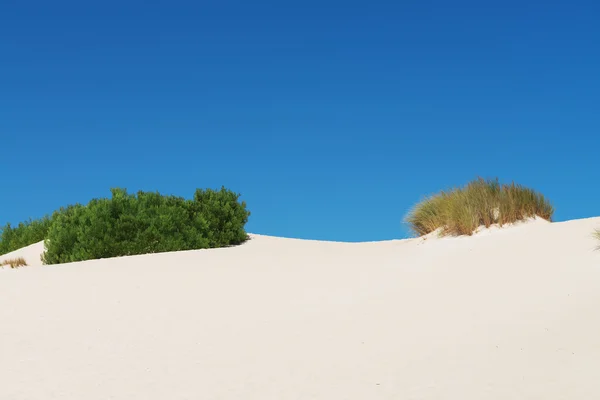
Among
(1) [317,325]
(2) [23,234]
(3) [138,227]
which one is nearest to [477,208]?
(1) [317,325]

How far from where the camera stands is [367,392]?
5156 millimetres

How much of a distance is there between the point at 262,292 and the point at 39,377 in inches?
144

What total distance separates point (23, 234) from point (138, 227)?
8.52 meters

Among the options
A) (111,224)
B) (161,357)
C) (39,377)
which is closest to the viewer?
(39,377)

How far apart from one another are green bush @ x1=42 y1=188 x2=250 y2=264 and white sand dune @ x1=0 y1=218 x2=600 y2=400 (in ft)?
7.36

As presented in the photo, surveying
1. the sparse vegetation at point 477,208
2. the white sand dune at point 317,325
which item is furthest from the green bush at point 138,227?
the sparse vegetation at point 477,208

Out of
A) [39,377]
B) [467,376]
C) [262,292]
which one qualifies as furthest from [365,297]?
[39,377]

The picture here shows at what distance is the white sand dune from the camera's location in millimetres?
5383

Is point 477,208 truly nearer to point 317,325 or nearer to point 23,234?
point 317,325

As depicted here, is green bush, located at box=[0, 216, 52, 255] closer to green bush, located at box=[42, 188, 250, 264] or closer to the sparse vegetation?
green bush, located at box=[42, 188, 250, 264]

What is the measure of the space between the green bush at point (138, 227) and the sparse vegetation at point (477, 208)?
16.5 feet

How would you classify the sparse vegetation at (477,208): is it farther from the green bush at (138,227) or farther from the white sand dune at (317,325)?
the green bush at (138,227)

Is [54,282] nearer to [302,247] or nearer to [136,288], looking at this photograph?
[136,288]

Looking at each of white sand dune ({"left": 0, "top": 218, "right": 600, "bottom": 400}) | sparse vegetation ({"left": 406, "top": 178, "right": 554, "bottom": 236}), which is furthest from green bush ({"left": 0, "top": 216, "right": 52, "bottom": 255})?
sparse vegetation ({"left": 406, "top": 178, "right": 554, "bottom": 236})
